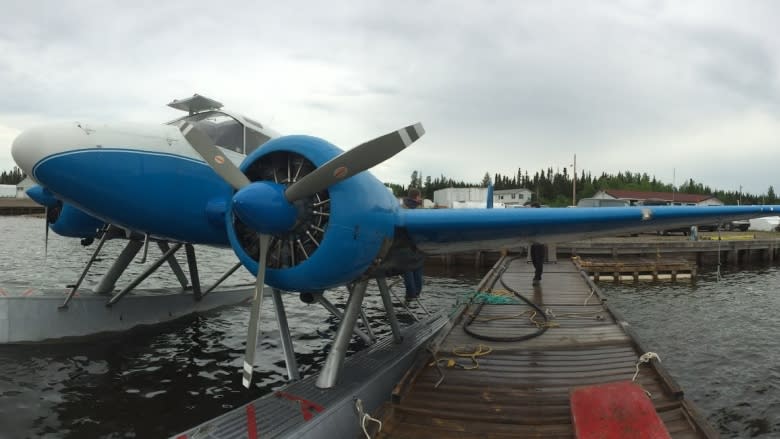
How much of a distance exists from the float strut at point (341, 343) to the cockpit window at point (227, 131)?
362 centimetres

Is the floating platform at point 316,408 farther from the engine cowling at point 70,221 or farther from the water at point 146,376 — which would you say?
the engine cowling at point 70,221

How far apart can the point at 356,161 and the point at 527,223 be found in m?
2.60

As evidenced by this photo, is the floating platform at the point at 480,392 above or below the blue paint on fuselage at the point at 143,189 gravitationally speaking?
below

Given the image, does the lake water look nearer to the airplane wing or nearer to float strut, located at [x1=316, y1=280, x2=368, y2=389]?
float strut, located at [x1=316, y1=280, x2=368, y2=389]

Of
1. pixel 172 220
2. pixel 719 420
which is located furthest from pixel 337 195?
pixel 719 420

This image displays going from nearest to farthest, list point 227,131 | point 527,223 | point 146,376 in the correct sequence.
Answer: point 527,223
point 227,131
point 146,376

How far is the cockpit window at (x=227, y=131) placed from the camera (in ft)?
27.8

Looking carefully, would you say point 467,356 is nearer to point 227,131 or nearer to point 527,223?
point 527,223

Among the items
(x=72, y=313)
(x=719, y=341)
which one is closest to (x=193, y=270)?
(x=72, y=313)

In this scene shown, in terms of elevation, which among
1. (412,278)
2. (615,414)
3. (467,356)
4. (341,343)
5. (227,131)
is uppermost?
(227,131)

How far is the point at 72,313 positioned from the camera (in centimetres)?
1049

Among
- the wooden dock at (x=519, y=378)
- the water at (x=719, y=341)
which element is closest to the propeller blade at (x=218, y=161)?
the wooden dock at (x=519, y=378)

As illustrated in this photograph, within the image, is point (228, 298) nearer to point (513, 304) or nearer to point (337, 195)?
point (513, 304)

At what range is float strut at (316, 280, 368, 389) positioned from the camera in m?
6.46
